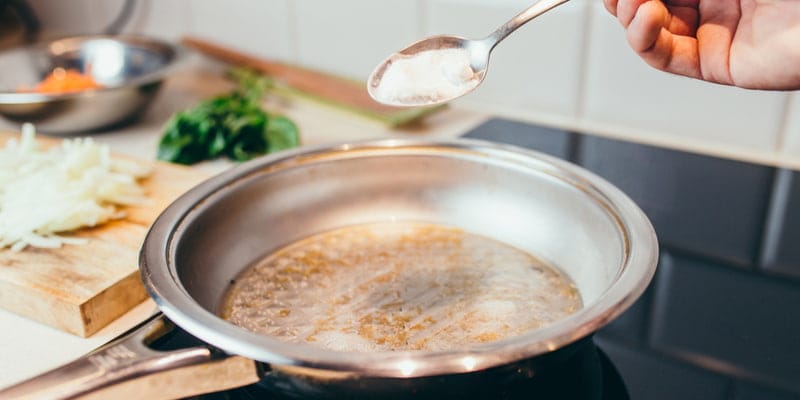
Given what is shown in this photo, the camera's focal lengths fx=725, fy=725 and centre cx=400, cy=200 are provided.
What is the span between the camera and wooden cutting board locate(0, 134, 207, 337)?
556mm

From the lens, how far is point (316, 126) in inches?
38.6

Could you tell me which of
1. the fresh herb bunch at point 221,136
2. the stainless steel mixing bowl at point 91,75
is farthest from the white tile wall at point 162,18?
the fresh herb bunch at point 221,136

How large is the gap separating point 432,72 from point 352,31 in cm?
50

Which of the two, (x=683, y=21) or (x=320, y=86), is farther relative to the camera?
(x=320, y=86)

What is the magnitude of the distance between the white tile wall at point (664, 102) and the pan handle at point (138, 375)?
2.02 feet

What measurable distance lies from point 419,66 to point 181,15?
787 millimetres

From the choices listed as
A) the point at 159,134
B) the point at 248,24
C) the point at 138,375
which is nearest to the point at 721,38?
the point at 138,375

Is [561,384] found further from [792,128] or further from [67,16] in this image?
[67,16]

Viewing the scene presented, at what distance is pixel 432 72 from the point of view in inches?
23.6

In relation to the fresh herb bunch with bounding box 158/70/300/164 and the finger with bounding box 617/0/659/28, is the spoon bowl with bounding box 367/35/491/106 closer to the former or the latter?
the finger with bounding box 617/0/659/28

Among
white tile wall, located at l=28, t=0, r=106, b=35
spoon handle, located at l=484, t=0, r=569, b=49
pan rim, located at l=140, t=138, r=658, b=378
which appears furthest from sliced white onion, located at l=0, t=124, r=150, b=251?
white tile wall, located at l=28, t=0, r=106, b=35

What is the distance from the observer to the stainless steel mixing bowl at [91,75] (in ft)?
2.94

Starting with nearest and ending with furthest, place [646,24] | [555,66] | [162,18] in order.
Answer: [646,24] < [555,66] < [162,18]

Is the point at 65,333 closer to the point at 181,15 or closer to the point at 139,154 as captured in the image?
the point at 139,154
